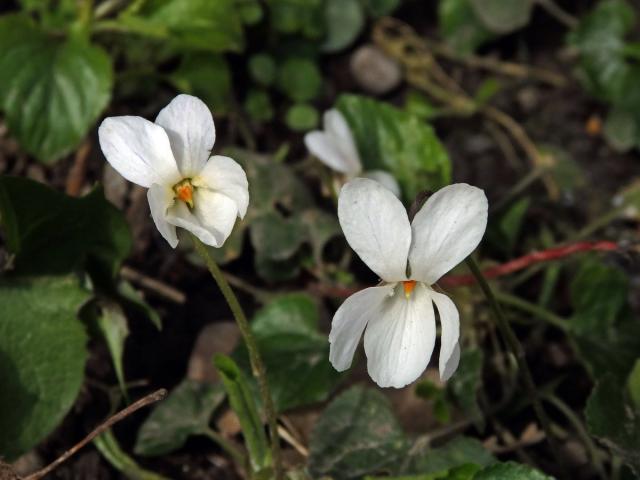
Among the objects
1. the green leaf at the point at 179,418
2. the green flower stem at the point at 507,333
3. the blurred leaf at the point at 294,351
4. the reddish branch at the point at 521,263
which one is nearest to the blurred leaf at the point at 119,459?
the green leaf at the point at 179,418

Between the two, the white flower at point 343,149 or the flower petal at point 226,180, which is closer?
the flower petal at point 226,180

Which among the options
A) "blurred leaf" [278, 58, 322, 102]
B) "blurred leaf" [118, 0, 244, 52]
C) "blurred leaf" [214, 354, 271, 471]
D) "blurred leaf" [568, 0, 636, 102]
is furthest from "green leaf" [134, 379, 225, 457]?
"blurred leaf" [568, 0, 636, 102]

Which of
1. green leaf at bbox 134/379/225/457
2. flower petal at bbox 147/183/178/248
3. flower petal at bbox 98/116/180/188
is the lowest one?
green leaf at bbox 134/379/225/457

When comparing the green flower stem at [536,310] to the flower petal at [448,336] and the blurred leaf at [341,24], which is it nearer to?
the flower petal at [448,336]

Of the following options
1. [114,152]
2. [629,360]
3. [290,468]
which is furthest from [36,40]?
[629,360]

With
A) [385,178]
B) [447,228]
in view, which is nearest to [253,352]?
[447,228]

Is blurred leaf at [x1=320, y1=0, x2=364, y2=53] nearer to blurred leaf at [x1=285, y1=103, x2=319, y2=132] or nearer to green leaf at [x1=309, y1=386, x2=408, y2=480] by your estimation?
blurred leaf at [x1=285, y1=103, x2=319, y2=132]

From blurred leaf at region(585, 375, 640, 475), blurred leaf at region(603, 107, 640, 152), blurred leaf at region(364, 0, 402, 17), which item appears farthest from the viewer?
blurred leaf at region(364, 0, 402, 17)

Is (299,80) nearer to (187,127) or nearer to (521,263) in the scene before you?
(521,263)
